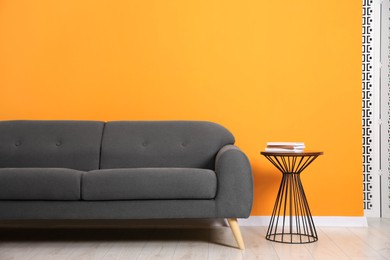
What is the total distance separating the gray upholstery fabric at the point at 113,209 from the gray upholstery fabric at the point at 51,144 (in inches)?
25.2

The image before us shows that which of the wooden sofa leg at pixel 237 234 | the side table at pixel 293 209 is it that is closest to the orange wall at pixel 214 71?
the side table at pixel 293 209

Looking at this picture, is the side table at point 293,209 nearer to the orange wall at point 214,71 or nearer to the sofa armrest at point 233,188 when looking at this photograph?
the orange wall at point 214,71

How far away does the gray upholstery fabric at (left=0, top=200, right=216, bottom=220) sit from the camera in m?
3.50

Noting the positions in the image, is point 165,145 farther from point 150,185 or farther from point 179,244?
point 179,244

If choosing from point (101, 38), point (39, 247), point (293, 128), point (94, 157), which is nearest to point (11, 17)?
point (101, 38)

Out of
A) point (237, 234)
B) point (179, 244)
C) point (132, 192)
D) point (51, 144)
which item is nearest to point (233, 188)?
point (237, 234)

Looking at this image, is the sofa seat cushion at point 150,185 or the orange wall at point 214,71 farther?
the orange wall at point 214,71

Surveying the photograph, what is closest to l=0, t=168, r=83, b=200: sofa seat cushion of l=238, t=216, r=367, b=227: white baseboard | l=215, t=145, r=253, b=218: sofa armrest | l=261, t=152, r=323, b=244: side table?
l=215, t=145, r=253, b=218: sofa armrest

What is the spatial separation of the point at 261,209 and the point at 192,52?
139cm

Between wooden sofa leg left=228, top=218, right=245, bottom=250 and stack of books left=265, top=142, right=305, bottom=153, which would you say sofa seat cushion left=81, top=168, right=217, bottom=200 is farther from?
stack of books left=265, top=142, right=305, bottom=153

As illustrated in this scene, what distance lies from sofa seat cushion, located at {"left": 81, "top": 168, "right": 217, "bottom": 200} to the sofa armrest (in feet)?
0.20

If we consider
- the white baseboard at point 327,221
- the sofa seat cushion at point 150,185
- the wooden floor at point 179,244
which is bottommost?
the white baseboard at point 327,221

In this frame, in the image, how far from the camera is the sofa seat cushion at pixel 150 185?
347cm

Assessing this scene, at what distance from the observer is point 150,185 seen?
137 inches
